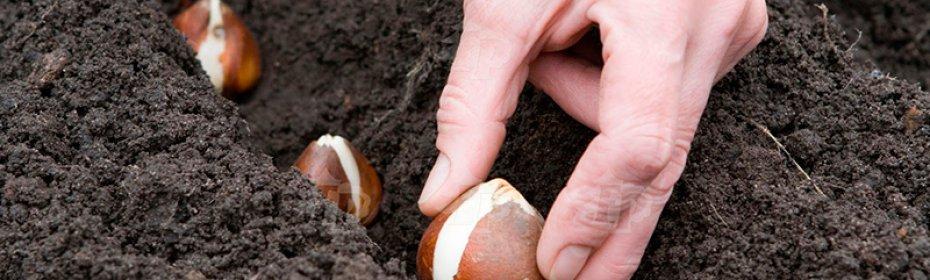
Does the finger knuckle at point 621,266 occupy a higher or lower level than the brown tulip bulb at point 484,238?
lower

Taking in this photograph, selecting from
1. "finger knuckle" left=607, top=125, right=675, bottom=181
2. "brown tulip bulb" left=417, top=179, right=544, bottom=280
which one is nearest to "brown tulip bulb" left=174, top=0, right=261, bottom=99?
"brown tulip bulb" left=417, top=179, right=544, bottom=280

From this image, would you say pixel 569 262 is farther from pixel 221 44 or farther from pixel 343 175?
pixel 221 44

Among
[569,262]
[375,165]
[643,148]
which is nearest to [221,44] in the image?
[375,165]

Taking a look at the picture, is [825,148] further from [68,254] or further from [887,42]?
[68,254]

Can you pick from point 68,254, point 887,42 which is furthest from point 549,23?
point 887,42

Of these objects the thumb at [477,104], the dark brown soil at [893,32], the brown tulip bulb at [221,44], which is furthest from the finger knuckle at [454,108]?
the dark brown soil at [893,32]

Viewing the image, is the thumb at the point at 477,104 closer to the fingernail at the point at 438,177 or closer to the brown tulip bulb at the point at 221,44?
the fingernail at the point at 438,177

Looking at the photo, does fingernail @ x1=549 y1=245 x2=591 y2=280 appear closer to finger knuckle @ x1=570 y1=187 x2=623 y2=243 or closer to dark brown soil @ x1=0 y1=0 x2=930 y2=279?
finger knuckle @ x1=570 y1=187 x2=623 y2=243

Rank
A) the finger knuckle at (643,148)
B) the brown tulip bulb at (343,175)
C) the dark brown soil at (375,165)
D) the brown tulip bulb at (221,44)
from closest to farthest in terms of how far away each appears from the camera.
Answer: the finger knuckle at (643,148) → the dark brown soil at (375,165) → the brown tulip bulb at (343,175) → the brown tulip bulb at (221,44)
